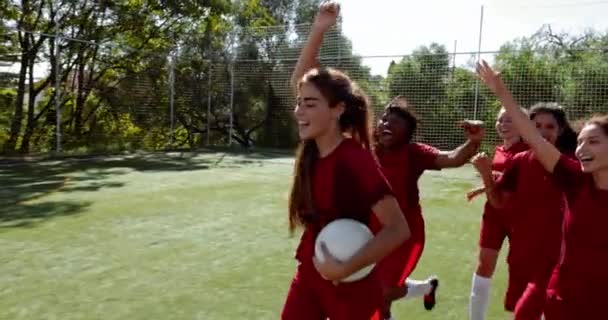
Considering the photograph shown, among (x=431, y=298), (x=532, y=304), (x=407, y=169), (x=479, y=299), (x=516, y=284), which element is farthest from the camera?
(x=431, y=298)

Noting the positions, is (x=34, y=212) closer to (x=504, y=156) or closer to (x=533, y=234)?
(x=504, y=156)

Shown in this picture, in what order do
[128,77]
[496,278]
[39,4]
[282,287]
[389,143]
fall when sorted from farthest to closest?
1. [128,77]
2. [39,4]
3. [496,278]
4. [282,287]
5. [389,143]

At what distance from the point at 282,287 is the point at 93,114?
13.1m

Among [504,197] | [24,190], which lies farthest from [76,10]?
[504,197]

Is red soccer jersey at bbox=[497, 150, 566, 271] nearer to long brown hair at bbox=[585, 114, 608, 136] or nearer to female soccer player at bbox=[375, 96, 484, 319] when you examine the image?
female soccer player at bbox=[375, 96, 484, 319]

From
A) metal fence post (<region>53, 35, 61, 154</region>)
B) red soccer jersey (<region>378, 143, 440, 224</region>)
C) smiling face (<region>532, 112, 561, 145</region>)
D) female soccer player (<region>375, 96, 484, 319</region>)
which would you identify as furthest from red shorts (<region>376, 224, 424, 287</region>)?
metal fence post (<region>53, 35, 61, 154</region>)

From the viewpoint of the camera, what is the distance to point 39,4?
15258 mm

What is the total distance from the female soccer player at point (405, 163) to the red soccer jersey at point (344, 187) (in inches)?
51.2

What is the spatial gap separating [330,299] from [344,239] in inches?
10.9

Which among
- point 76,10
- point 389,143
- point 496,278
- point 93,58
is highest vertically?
point 76,10

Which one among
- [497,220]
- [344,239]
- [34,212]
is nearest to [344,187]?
[344,239]

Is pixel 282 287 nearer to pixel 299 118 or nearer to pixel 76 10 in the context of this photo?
pixel 299 118

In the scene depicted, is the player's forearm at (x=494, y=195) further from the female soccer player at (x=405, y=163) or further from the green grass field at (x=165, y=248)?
the green grass field at (x=165, y=248)

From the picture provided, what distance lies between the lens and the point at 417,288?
153 inches
